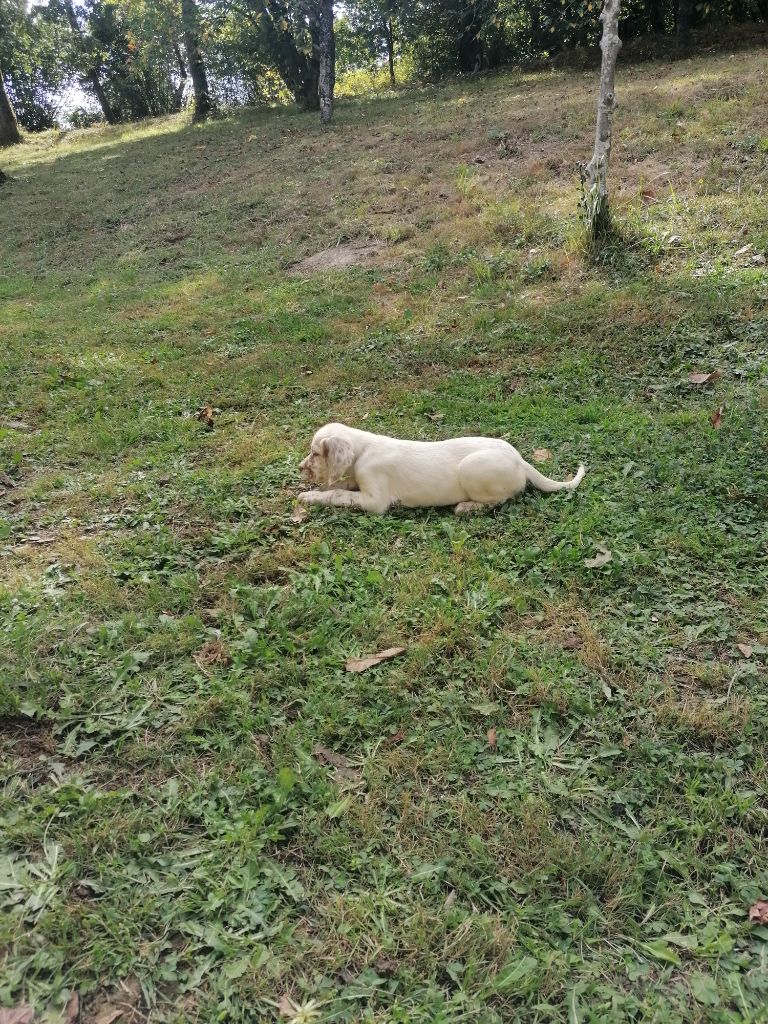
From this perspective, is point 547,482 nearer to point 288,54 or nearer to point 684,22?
point 684,22

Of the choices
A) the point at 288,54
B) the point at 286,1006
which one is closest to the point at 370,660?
the point at 286,1006

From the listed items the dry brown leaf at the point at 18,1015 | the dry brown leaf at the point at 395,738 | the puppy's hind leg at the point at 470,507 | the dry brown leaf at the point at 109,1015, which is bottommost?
the dry brown leaf at the point at 395,738

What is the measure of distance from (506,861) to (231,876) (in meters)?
1.03

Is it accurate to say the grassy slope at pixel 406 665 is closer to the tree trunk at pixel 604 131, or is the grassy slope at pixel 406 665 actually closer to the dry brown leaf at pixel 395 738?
the dry brown leaf at pixel 395 738

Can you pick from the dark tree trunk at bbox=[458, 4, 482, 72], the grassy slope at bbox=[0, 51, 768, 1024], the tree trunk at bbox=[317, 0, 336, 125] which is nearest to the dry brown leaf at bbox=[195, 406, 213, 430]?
the grassy slope at bbox=[0, 51, 768, 1024]

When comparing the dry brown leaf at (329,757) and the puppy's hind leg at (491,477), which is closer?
the dry brown leaf at (329,757)

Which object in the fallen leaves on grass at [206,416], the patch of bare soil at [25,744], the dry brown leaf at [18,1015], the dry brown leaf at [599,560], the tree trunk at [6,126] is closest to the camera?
the dry brown leaf at [18,1015]

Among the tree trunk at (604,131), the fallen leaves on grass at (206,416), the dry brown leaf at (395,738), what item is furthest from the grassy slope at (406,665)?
the tree trunk at (604,131)

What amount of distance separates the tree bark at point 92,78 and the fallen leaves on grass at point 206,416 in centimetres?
3231

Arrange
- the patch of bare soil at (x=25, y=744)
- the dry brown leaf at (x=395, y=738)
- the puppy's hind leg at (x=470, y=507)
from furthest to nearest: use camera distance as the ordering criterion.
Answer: the puppy's hind leg at (x=470, y=507), the dry brown leaf at (x=395, y=738), the patch of bare soil at (x=25, y=744)

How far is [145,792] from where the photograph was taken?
276cm

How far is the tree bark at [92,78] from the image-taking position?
3131 centimetres

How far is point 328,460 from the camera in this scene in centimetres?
470

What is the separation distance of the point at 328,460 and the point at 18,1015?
11.0ft
